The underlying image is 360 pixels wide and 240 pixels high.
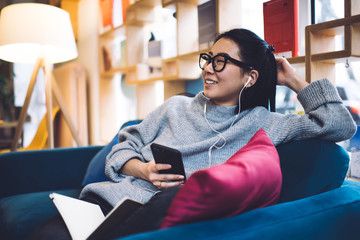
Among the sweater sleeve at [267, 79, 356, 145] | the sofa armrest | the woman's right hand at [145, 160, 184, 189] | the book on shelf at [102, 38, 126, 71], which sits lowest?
the sofa armrest

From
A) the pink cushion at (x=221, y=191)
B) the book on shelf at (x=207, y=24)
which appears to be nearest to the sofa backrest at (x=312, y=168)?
the pink cushion at (x=221, y=191)

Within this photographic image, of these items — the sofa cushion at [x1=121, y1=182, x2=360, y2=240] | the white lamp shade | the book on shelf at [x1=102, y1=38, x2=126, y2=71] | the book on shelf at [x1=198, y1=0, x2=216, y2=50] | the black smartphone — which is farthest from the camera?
the book on shelf at [x1=102, y1=38, x2=126, y2=71]

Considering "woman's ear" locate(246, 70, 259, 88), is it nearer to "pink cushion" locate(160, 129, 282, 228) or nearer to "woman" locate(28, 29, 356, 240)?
"woman" locate(28, 29, 356, 240)

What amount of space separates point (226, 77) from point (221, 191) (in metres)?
0.68

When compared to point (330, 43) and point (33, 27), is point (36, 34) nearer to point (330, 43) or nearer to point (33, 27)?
point (33, 27)

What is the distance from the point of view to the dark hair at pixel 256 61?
119cm

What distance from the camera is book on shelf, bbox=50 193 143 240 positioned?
0.78m

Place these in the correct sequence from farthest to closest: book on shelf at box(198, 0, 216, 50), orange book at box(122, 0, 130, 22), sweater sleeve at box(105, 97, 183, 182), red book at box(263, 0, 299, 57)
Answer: orange book at box(122, 0, 130, 22)
book on shelf at box(198, 0, 216, 50)
red book at box(263, 0, 299, 57)
sweater sleeve at box(105, 97, 183, 182)

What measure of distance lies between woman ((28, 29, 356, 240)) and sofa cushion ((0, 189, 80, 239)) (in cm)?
26

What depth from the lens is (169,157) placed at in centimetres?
95

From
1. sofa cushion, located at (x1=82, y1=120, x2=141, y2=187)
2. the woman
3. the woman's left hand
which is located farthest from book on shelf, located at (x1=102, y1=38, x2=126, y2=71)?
the woman's left hand

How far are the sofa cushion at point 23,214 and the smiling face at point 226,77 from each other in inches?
32.5

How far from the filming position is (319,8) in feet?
4.44

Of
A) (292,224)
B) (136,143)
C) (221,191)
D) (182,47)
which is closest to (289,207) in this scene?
(292,224)
